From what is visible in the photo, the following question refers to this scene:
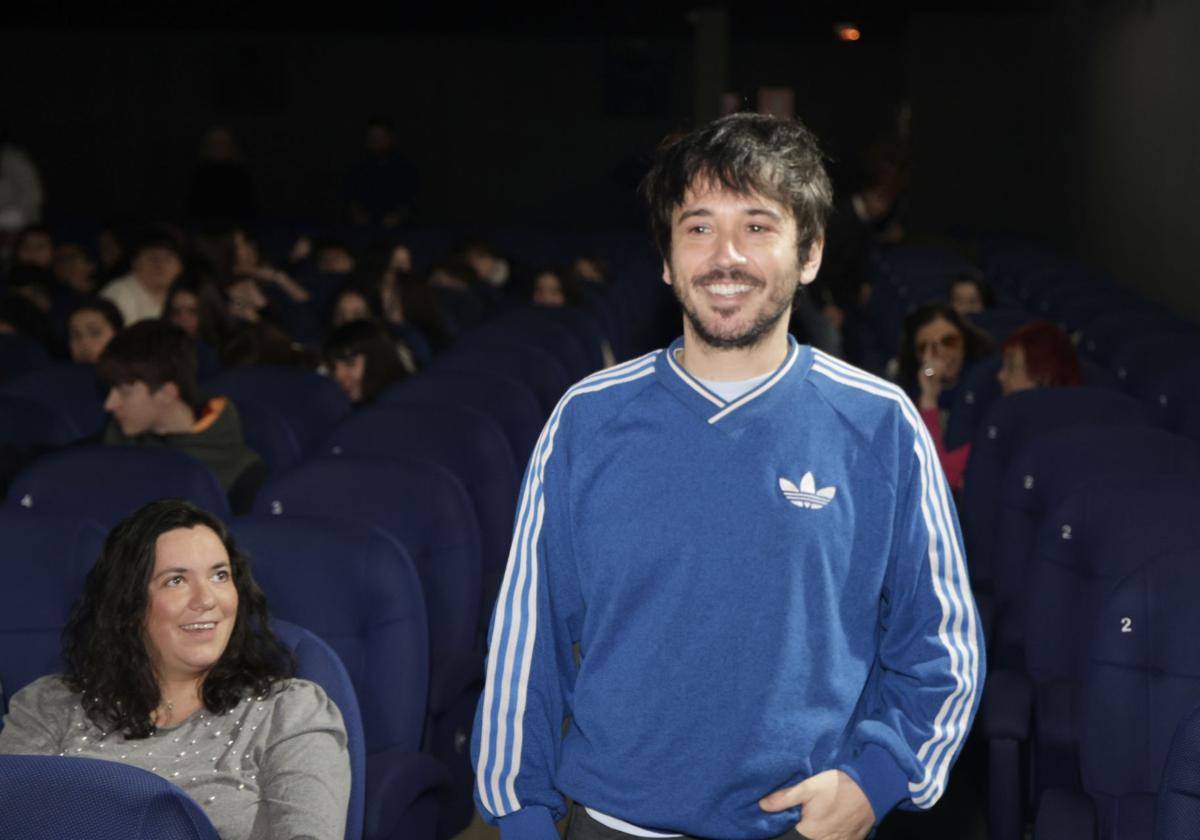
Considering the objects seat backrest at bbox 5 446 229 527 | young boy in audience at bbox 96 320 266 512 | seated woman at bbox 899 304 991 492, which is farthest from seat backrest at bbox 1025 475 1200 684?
seated woman at bbox 899 304 991 492

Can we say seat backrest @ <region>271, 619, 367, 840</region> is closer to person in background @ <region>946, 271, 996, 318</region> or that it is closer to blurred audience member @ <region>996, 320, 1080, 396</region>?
blurred audience member @ <region>996, 320, 1080, 396</region>

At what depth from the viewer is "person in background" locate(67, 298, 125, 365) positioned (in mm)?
6320

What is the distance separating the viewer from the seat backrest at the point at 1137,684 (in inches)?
109

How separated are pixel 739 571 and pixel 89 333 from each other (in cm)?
493

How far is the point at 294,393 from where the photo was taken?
5.52 metres

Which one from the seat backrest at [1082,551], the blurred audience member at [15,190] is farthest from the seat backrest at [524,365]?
the blurred audience member at [15,190]

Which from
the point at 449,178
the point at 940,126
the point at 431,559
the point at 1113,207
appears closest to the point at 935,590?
the point at 431,559

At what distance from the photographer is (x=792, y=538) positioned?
1898mm

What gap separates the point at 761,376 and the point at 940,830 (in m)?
2.21

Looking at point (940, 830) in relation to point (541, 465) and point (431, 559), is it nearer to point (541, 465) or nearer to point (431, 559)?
point (431, 559)

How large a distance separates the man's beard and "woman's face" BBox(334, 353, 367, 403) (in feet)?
13.4

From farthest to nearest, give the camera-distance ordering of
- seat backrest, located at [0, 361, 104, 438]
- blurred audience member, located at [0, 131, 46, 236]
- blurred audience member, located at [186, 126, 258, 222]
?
blurred audience member, located at [186, 126, 258, 222] → blurred audience member, located at [0, 131, 46, 236] → seat backrest, located at [0, 361, 104, 438]

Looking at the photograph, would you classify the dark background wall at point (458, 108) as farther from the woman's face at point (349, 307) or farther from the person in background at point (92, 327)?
the person in background at point (92, 327)

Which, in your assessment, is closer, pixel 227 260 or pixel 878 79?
pixel 227 260
